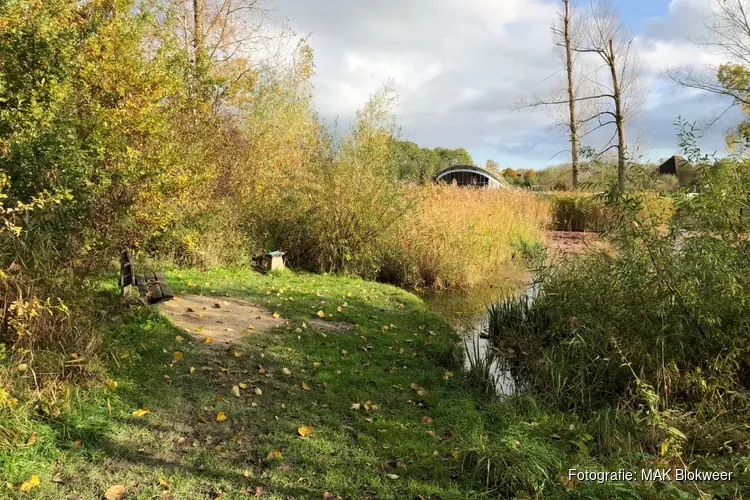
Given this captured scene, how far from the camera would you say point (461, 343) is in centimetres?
687

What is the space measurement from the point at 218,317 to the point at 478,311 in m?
4.82

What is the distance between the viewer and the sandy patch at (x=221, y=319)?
558 cm

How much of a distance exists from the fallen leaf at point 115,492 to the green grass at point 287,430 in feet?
0.13

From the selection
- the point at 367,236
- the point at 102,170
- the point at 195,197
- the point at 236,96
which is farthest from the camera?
the point at 236,96

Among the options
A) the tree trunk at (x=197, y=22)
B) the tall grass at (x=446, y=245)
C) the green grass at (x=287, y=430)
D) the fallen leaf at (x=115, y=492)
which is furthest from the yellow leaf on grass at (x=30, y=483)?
the tree trunk at (x=197, y=22)

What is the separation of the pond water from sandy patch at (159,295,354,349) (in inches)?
72.2

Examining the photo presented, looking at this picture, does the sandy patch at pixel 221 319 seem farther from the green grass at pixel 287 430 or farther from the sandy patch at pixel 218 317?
the green grass at pixel 287 430

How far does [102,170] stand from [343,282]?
5645mm

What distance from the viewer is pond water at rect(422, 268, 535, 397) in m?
5.80

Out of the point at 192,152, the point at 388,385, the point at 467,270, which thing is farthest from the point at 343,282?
the point at 388,385

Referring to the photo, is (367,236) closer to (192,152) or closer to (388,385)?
(192,152)

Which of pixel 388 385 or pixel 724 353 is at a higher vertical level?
pixel 724 353

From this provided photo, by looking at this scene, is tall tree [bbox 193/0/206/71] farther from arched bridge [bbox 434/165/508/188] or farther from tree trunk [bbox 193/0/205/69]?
arched bridge [bbox 434/165/508/188]

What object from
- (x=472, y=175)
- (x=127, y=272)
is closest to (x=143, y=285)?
(x=127, y=272)
